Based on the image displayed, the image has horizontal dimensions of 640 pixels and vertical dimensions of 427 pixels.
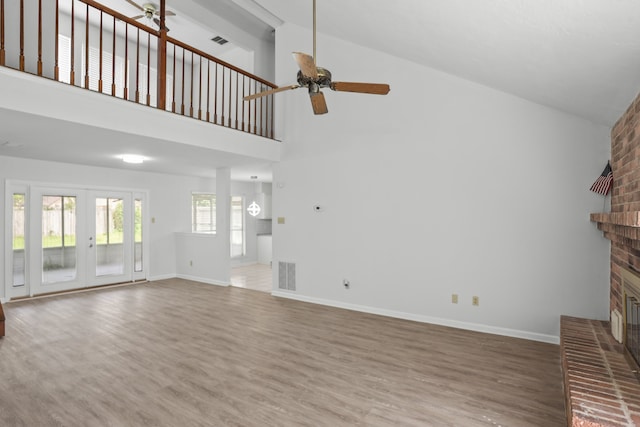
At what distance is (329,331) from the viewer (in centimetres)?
444

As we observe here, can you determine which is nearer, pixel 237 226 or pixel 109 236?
pixel 109 236

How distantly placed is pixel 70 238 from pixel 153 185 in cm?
185

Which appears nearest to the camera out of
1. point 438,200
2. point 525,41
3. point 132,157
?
point 525,41

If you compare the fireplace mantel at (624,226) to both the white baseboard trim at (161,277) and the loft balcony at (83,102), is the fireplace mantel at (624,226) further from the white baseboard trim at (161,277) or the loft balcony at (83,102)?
the white baseboard trim at (161,277)

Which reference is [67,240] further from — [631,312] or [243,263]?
[631,312]

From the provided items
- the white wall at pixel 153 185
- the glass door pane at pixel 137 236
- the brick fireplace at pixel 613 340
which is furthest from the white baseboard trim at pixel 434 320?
the glass door pane at pixel 137 236

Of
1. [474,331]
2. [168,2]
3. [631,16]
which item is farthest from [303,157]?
[631,16]

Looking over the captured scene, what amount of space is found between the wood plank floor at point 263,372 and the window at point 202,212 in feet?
12.8

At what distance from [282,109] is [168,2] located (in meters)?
2.35

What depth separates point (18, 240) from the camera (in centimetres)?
584

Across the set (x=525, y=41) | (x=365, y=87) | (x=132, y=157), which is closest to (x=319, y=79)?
(x=365, y=87)

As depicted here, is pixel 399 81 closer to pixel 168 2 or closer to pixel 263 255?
pixel 168 2

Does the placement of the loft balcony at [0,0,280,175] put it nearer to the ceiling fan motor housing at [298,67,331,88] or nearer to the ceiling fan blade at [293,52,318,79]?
the ceiling fan motor housing at [298,67,331,88]

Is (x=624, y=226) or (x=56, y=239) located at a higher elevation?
(x=624, y=226)
